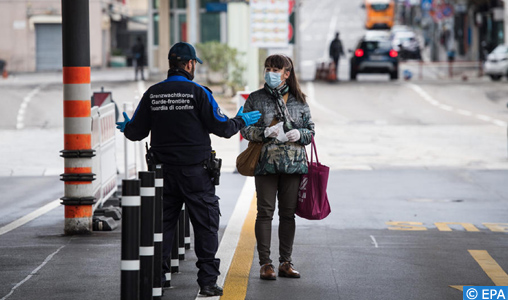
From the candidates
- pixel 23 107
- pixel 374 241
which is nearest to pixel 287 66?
pixel 374 241

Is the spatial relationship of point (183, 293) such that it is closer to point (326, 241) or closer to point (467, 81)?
point (326, 241)

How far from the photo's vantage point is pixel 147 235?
5863mm

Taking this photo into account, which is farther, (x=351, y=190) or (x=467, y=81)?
(x=467, y=81)

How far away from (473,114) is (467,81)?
11449mm

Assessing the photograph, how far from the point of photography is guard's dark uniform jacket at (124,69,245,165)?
6512 mm

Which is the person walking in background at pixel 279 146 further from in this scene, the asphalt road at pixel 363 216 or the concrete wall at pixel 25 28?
the concrete wall at pixel 25 28

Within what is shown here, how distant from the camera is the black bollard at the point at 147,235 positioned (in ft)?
19.1

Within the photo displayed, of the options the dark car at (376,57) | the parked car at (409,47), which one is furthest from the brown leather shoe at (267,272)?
the parked car at (409,47)

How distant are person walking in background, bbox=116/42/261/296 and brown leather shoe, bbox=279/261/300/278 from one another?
88 centimetres

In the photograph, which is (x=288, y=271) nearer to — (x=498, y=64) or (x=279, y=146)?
(x=279, y=146)

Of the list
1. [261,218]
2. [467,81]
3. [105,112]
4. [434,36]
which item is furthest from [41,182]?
[434,36]

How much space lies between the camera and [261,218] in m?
7.44

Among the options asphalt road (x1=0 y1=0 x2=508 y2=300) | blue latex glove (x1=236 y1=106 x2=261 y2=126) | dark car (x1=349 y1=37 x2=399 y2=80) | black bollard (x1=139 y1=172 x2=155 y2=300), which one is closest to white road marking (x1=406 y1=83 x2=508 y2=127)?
asphalt road (x1=0 y1=0 x2=508 y2=300)

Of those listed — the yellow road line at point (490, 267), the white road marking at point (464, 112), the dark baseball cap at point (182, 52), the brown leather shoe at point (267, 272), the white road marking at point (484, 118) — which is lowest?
the white road marking at point (484, 118)
